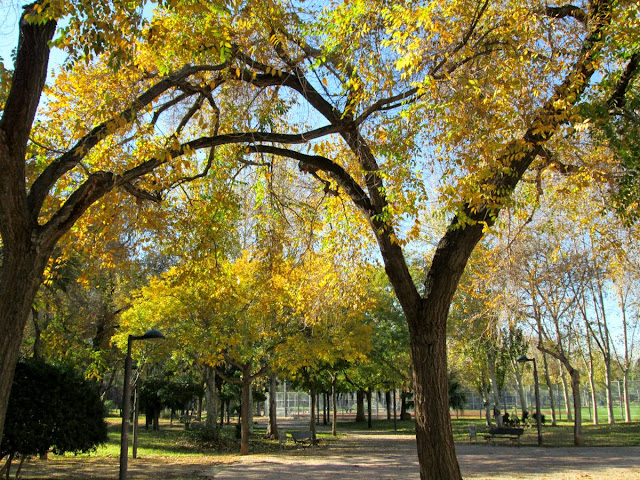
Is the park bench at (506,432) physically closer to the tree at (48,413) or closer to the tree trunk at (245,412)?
the tree trunk at (245,412)

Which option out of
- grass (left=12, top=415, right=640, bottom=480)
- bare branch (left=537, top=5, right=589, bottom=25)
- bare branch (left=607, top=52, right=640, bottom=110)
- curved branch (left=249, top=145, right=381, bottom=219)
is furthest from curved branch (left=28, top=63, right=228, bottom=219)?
grass (left=12, top=415, right=640, bottom=480)

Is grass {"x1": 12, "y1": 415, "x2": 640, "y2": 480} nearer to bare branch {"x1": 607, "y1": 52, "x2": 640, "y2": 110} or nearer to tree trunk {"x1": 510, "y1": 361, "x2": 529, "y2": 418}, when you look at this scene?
tree trunk {"x1": 510, "y1": 361, "x2": 529, "y2": 418}

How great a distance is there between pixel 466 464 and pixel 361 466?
2937 millimetres

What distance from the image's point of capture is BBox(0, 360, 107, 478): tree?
31.4 feet

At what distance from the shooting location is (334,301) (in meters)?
9.84

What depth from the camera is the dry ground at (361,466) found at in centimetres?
1205

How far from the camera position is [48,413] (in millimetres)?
9906

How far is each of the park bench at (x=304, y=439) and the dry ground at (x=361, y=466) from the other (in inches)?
38.1

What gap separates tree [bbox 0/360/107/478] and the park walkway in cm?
344

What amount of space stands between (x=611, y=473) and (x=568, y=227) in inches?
238

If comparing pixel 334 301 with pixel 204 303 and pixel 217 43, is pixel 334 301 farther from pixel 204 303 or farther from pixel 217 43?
pixel 204 303

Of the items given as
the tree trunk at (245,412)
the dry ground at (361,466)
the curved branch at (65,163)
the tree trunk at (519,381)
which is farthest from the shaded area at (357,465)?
the tree trunk at (519,381)

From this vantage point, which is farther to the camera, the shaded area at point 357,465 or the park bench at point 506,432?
the park bench at point 506,432

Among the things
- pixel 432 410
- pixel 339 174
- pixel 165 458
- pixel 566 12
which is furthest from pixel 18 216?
pixel 165 458
